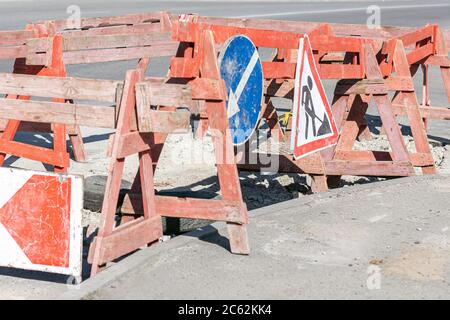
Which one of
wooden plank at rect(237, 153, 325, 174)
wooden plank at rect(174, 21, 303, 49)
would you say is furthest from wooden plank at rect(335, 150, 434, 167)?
wooden plank at rect(174, 21, 303, 49)

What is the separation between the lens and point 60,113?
7492mm

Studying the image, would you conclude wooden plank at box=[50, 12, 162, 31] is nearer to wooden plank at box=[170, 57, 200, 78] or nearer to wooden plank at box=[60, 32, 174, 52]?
wooden plank at box=[60, 32, 174, 52]

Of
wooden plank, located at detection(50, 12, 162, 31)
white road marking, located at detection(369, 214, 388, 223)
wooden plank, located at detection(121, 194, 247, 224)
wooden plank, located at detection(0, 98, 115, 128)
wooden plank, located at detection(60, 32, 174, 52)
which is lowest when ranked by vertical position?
white road marking, located at detection(369, 214, 388, 223)

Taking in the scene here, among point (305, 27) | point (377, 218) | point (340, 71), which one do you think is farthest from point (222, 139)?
→ point (305, 27)

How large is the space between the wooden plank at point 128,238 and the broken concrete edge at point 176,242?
0.10 metres

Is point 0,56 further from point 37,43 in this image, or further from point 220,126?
point 220,126

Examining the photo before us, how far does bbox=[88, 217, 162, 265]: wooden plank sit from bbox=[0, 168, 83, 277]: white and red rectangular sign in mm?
168

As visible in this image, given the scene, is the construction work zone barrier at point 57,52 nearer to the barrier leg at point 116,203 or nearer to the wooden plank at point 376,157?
the wooden plank at point 376,157

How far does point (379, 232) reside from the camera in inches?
319

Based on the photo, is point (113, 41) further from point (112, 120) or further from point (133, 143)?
point (133, 143)

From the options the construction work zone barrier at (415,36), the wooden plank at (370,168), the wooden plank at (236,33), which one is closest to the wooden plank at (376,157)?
the wooden plank at (370,168)

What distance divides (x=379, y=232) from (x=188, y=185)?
3.45 m

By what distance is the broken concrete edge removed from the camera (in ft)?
21.2
